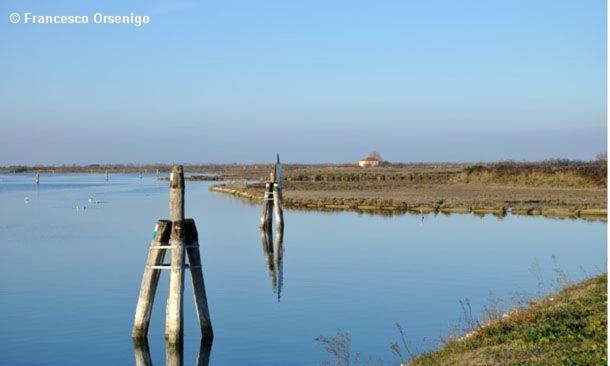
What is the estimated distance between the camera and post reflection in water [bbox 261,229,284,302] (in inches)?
926

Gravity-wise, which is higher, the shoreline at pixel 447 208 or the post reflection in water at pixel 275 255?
the shoreline at pixel 447 208

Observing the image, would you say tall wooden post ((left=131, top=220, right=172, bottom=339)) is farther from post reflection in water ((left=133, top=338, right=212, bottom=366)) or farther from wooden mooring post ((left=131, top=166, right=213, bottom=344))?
post reflection in water ((left=133, top=338, right=212, bottom=366))

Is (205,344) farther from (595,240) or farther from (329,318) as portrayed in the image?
(595,240)

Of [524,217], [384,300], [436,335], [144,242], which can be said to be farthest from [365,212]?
[436,335]

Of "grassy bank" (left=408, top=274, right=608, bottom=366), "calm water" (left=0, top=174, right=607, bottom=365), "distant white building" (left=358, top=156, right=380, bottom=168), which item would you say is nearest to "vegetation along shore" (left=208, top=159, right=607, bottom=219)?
"calm water" (left=0, top=174, right=607, bottom=365)

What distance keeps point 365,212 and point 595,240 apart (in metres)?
17.6

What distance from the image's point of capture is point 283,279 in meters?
24.4

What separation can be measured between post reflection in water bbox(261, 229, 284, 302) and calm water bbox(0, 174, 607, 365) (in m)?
0.11

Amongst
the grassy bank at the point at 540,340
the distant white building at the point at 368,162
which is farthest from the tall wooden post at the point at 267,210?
the distant white building at the point at 368,162

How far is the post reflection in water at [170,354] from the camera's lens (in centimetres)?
1466

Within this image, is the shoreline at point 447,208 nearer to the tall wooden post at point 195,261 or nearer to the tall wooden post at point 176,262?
the tall wooden post at point 195,261

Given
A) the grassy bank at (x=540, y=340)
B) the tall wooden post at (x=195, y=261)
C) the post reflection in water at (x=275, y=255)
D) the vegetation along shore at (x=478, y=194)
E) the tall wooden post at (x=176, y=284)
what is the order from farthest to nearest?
1. the vegetation along shore at (x=478, y=194)
2. the post reflection in water at (x=275, y=255)
3. the tall wooden post at (x=195, y=261)
4. the tall wooden post at (x=176, y=284)
5. the grassy bank at (x=540, y=340)

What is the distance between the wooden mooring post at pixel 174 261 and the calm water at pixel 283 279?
0.76 metres

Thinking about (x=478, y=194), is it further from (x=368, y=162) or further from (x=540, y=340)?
(x=368, y=162)
